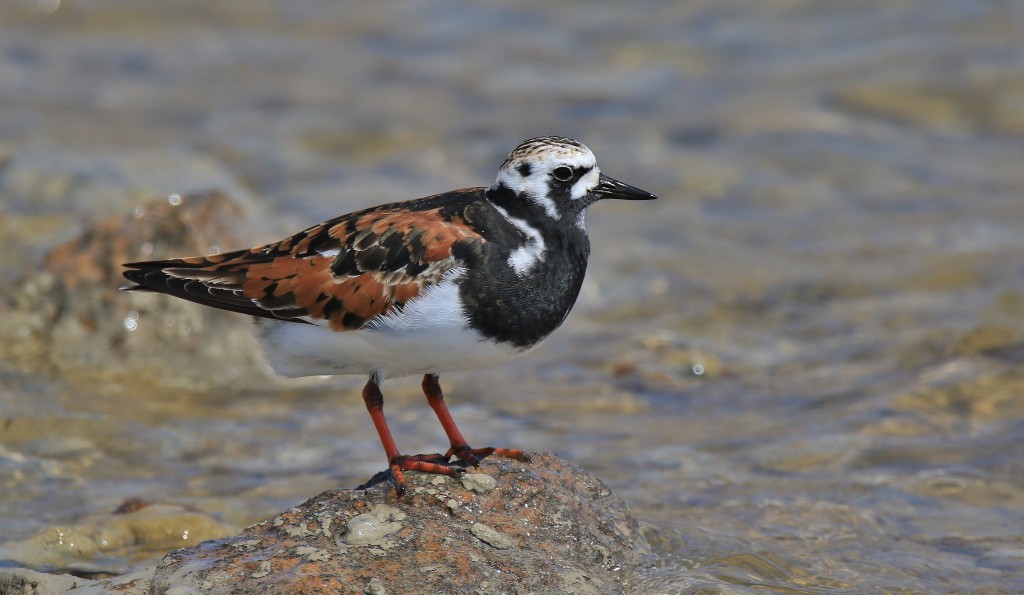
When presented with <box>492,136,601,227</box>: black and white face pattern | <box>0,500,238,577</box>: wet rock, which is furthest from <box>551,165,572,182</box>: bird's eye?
<box>0,500,238,577</box>: wet rock

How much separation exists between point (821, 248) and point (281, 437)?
483 cm

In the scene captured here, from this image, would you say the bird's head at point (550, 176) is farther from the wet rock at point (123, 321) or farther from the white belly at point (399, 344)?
the wet rock at point (123, 321)

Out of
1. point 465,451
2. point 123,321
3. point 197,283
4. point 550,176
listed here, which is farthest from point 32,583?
point 123,321

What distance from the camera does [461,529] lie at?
15.6 ft

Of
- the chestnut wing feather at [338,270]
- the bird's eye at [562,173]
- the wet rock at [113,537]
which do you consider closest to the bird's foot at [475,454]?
the chestnut wing feather at [338,270]

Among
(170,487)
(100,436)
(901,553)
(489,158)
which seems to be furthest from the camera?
(489,158)

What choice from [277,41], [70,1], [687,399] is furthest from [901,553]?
[70,1]

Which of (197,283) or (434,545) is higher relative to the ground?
(197,283)

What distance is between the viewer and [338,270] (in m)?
5.18

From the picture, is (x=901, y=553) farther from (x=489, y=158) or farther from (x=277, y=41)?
(x=277, y=41)

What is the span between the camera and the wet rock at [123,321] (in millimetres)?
7773

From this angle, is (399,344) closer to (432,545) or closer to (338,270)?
(338,270)

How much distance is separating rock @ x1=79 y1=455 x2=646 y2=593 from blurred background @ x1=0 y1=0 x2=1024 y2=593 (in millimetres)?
411

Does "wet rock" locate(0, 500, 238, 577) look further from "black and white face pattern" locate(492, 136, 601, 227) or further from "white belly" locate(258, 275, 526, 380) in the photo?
"black and white face pattern" locate(492, 136, 601, 227)
